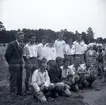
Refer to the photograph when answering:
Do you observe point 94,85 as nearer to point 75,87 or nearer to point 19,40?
point 75,87

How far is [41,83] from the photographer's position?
19.3ft

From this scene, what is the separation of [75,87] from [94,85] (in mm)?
1376

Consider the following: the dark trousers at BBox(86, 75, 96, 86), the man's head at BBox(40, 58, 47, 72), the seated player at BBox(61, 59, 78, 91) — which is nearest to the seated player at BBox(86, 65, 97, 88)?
the dark trousers at BBox(86, 75, 96, 86)

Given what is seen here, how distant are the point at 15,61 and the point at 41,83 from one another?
990mm

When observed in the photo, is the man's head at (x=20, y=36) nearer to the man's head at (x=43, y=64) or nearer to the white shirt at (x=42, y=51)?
the man's head at (x=43, y=64)

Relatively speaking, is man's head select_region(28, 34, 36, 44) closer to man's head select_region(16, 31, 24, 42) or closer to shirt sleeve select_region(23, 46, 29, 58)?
shirt sleeve select_region(23, 46, 29, 58)

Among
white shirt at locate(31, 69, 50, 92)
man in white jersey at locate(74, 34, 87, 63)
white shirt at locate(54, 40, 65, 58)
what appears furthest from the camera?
man in white jersey at locate(74, 34, 87, 63)

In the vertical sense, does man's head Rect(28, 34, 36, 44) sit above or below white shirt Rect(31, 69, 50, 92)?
above

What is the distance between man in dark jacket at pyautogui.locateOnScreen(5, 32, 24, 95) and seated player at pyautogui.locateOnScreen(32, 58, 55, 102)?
0.64m

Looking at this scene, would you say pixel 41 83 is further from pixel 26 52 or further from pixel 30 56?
pixel 26 52

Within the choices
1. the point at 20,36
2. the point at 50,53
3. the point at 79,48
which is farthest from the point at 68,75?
the point at 79,48

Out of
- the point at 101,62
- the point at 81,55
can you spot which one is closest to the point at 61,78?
the point at 81,55

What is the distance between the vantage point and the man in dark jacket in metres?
5.98

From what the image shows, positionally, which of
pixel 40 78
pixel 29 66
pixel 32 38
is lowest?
pixel 40 78
